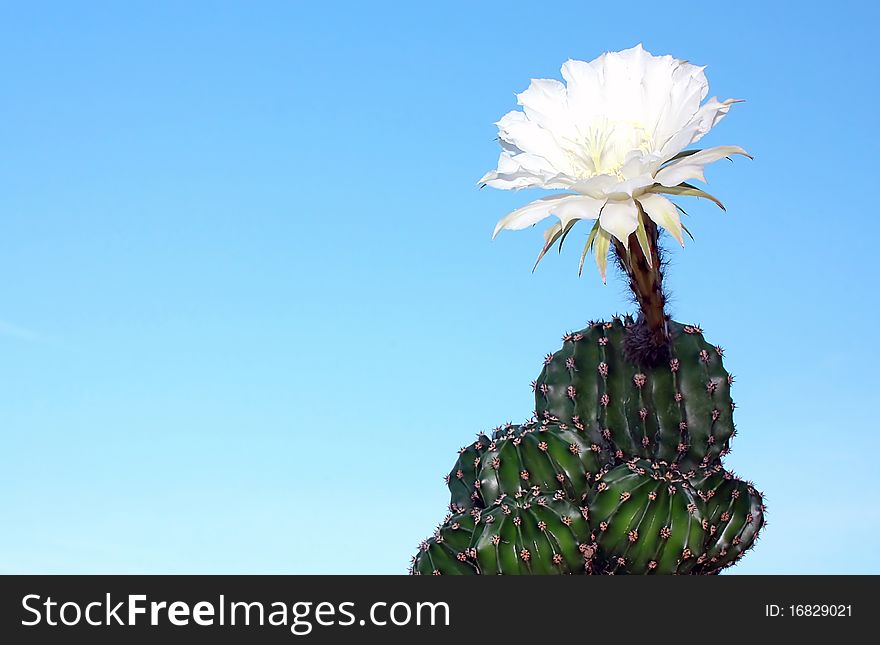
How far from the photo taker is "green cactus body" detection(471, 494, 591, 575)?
3.63 m

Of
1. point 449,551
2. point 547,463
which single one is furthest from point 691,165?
point 449,551

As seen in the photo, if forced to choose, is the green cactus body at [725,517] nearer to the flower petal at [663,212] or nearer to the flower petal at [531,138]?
the flower petal at [663,212]

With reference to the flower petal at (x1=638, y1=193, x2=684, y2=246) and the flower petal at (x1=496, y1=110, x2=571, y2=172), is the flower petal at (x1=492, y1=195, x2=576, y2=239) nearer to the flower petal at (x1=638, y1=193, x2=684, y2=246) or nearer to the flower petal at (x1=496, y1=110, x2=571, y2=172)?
the flower petal at (x1=496, y1=110, x2=571, y2=172)

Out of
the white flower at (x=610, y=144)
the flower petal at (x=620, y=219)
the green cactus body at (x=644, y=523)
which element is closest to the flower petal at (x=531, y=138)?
the white flower at (x=610, y=144)

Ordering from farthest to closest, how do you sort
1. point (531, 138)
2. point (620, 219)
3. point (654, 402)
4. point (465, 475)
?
point (465, 475) < point (654, 402) < point (531, 138) < point (620, 219)

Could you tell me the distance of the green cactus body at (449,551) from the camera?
12.9 ft

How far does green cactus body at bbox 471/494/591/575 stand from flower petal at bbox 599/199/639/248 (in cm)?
94

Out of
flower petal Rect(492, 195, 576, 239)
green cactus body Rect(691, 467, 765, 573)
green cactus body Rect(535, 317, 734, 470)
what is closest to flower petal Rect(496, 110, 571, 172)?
flower petal Rect(492, 195, 576, 239)

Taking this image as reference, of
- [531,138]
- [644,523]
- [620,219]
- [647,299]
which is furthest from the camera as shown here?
[647,299]

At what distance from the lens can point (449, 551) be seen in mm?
3979

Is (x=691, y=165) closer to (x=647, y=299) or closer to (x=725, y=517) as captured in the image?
(x=647, y=299)

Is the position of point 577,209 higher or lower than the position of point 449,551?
higher

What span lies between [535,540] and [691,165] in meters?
1.38
